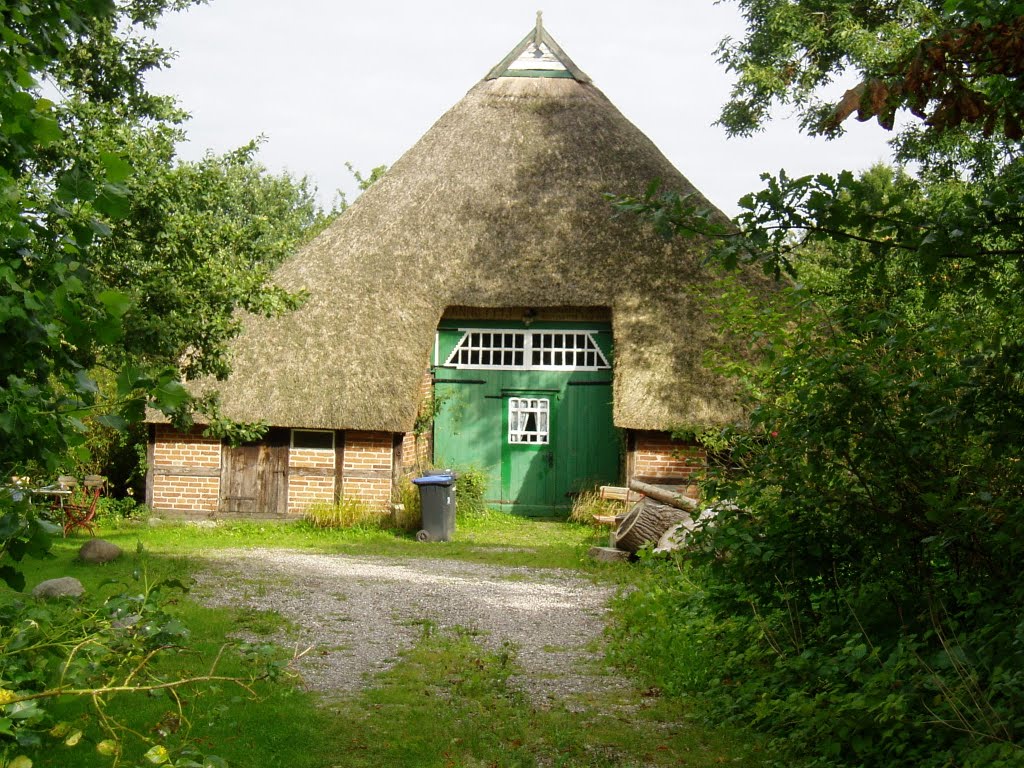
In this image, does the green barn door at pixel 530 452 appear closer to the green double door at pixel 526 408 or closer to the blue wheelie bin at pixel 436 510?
the green double door at pixel 526 408

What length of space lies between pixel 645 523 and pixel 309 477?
5.99m

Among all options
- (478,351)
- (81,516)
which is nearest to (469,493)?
(478,351)

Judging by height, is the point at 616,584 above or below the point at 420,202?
below

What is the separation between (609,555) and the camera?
12758mm

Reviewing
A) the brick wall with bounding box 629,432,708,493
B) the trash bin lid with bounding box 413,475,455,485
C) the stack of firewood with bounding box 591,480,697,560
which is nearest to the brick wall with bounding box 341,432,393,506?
the trash bin lid with bounding box 413,475,455,485

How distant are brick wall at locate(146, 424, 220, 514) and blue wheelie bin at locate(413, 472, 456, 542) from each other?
3521 mm

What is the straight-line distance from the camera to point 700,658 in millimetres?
7105

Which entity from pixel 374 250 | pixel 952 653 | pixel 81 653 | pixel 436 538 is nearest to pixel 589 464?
pixel 436 538

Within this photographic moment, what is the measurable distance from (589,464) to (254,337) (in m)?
5.50

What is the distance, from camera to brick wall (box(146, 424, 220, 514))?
1628 centimetres

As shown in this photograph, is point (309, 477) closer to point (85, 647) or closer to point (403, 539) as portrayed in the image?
point (403, 539)

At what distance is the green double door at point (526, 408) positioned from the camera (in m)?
17.0

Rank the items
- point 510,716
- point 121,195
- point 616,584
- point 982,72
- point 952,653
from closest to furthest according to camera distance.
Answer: point 121,195, point 982,72, point 952,653, point 510,716, point 616,584

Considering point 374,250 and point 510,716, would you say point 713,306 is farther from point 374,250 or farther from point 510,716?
point 374,250
